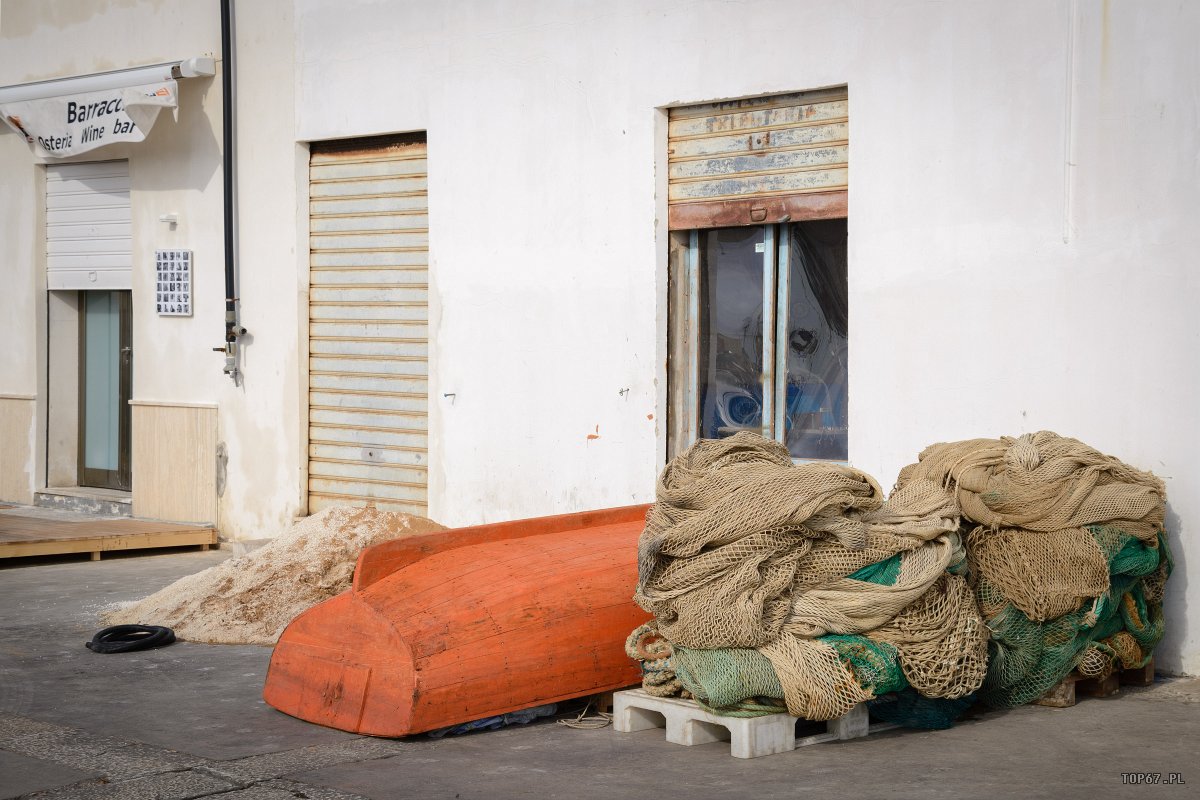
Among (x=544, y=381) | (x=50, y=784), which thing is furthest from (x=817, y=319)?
(x=50, y=784)

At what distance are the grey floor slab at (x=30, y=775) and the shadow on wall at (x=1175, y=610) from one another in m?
5.07

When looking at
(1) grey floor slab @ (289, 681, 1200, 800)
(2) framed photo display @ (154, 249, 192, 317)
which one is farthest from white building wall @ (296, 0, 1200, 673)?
(2) framed photo display @ (154, 249, 192, 317)

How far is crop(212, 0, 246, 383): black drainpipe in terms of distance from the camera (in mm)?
12023

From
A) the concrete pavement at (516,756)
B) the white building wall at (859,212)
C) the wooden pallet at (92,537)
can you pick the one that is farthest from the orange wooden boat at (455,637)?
the wooden pallet at (92,537)

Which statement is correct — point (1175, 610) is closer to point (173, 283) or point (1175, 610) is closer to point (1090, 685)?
point (1090, 685)

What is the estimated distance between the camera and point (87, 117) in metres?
12.8

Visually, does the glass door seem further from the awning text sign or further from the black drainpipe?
the black drainpipe

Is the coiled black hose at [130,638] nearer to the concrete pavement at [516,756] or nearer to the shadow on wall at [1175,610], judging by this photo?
the concrete pavement at [516,756]

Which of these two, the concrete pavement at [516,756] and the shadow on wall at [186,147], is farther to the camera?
the shadow on wall at [186,147]

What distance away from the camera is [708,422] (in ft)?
31.3

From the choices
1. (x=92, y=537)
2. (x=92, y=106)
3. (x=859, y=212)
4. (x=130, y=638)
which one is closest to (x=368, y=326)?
(x=92, y=537)

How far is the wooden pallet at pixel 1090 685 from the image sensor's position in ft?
22.0

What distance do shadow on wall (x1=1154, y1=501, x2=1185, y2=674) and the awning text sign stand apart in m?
8.58

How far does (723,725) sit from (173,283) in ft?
27.2
